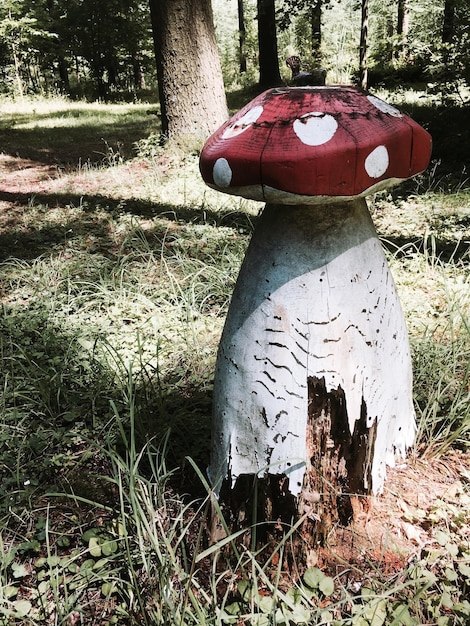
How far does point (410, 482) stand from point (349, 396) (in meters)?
0.54

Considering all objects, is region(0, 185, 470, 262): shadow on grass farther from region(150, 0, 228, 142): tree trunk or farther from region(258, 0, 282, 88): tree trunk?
region(258, 0, 282, 88): tree trunk

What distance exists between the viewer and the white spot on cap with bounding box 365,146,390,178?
Result: 1.20 m

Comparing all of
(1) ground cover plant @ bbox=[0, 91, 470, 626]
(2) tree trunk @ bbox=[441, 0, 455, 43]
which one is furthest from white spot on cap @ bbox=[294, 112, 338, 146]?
(2) tree trunk @ bbox=[441, 0, 455, 43]

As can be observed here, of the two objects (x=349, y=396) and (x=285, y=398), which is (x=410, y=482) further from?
(x=285, y=398)

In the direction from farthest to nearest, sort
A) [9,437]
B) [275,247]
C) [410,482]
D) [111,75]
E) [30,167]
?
[111,75]
[30,167]
[9,437]
[410,482]
[275,247]

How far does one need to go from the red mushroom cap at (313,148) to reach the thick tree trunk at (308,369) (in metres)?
0.17

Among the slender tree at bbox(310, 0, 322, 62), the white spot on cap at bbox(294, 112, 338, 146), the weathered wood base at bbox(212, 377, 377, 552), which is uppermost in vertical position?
the slender tree at bbox(310, 0, 322, 62)

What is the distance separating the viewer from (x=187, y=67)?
5840 mm

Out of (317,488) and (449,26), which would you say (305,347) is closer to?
(317,488)

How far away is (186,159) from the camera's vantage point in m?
5.95

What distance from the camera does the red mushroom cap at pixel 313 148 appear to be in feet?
3.83

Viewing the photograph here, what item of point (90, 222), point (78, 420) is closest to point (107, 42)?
point (90, 222)

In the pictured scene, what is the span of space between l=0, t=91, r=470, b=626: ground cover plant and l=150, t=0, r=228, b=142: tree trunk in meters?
1.29

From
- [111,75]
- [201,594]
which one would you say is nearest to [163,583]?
[201,594]
